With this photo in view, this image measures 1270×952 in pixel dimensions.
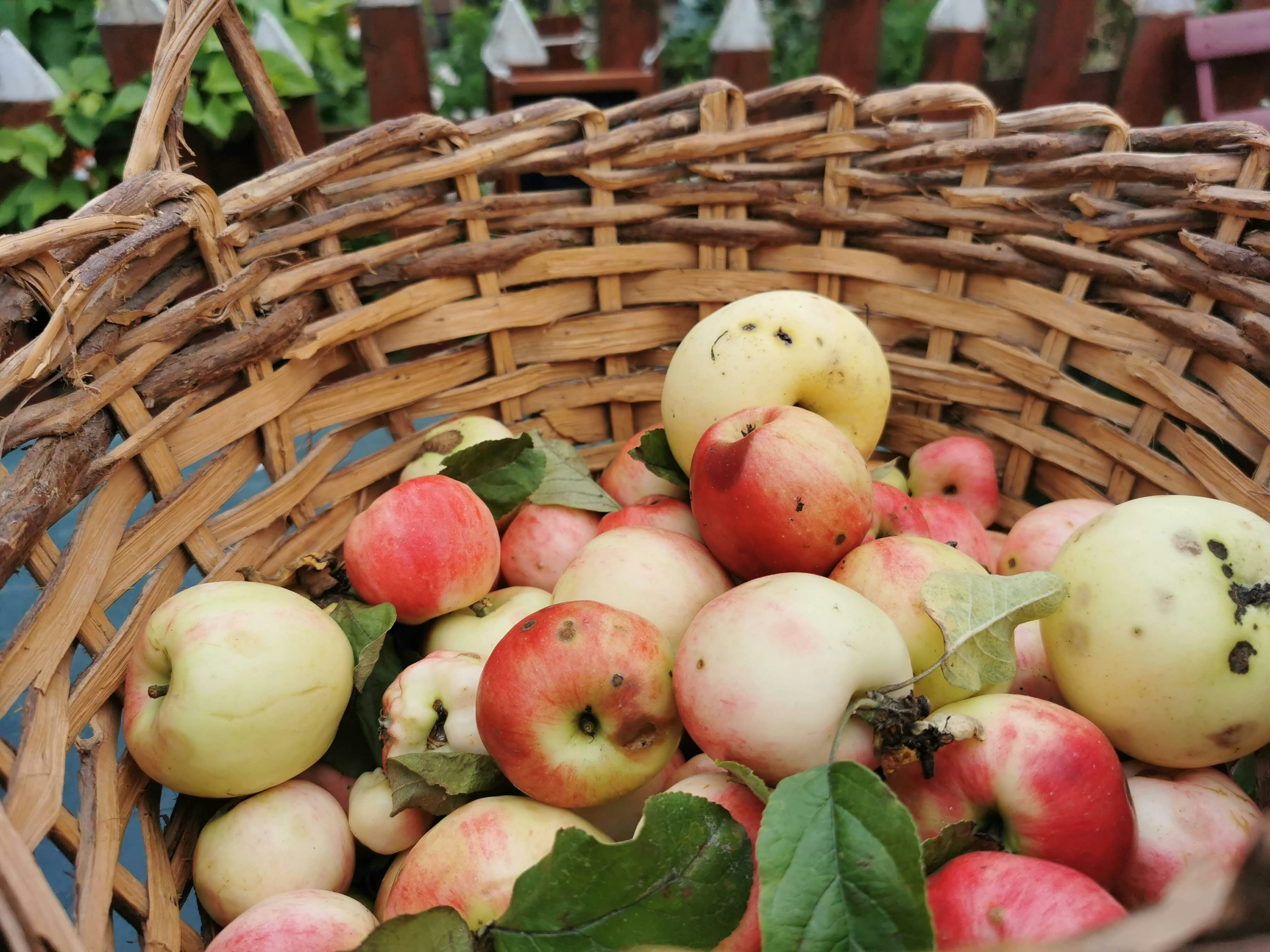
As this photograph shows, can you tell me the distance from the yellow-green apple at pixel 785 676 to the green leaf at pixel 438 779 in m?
0.19

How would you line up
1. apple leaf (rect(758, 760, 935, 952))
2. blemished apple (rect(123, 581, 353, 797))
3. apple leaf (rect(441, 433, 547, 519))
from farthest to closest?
apple leaf (rect(441, 433, 547, 519)) → blemished apple (rect(123, 581, 353, 797)) → apple leaf (rect(758, 760, 935, 952))

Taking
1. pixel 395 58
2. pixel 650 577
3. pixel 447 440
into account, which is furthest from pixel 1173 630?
pixel 395 58

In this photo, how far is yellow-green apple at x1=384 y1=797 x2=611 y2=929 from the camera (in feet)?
2.03

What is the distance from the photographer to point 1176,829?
26.6 inches

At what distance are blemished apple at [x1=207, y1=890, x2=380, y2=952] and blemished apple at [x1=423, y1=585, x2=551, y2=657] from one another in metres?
0.25

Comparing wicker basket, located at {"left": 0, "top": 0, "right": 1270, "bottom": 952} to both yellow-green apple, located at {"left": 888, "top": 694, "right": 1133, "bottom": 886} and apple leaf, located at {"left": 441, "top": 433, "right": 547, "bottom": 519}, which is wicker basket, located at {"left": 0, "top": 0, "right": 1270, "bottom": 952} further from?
yellow-green apple, located at {"left": 888, "top": 694, "right": 1133, "bottom": 886}

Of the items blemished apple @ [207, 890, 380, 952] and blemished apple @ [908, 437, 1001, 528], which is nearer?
blemished apple @ [207, 890, 380, 952]

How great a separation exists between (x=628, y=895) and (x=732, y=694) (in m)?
0.14

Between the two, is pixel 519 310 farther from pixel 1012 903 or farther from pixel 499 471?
pixel 1012 903

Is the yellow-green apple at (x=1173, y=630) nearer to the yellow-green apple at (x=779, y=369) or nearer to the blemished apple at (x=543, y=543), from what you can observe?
the yellow-green apple at (x=779, y=369)

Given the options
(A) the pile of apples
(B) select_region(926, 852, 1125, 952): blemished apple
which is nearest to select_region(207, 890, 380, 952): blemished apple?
(A) the pile of apples

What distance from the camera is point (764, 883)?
0.51m

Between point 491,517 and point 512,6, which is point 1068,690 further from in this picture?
point 512,6

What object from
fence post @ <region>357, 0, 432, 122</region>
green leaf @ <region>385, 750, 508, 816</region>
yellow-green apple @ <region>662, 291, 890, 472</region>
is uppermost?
fence post @ <region>357, 0, 432, 122</region>
